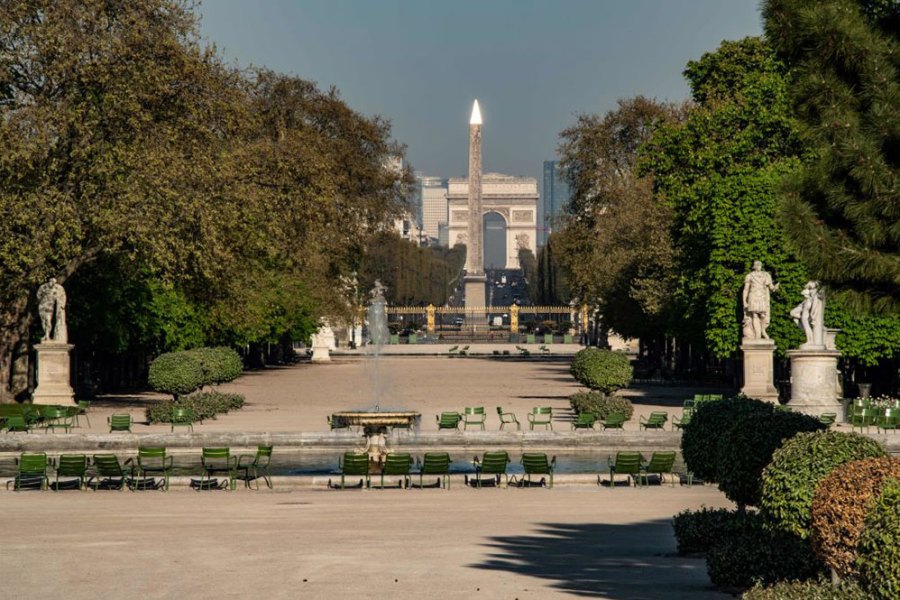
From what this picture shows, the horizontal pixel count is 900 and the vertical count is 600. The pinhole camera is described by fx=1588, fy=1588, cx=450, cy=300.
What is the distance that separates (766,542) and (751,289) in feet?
85.8

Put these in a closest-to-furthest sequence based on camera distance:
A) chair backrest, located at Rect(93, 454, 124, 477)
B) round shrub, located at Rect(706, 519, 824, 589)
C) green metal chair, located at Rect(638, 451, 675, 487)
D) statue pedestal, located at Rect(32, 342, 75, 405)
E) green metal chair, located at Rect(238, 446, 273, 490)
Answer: round shrub, located at Rect(706, 519, 824, 589) < chair backrest, located at Rect(93, 454, 124, 477) < green metal chair, located at Rect(638, 451, 675, 487) < green metal chair, located at Rect(238, 446, 273, 490) < statue pedestal, located at Rect(32, 342, 75, 405)

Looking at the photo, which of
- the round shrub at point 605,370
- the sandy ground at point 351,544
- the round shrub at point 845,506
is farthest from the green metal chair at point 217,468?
the round shrub at point 845,506

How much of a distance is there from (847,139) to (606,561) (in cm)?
594

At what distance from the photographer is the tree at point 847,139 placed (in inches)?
477

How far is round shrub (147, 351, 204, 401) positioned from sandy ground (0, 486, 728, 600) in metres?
14.7

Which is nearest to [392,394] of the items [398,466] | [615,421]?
[615,421]

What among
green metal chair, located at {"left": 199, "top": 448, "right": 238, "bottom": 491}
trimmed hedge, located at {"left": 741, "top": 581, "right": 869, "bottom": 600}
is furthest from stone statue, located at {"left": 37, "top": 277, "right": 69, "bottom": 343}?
trimmed hedge, located at {"left": 741, "top": 581, "right": 869, "bottom": 600}

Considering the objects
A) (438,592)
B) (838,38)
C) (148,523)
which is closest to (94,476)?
(148,523)

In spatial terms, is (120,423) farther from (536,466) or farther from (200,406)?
(536,466)

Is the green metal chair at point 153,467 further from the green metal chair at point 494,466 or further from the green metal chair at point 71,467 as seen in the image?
the green metal chair at point 494,466

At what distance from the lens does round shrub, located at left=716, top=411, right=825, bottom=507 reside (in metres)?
14.5

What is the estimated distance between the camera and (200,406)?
37594 millimetres

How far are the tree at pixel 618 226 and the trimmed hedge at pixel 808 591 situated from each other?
40288 mm

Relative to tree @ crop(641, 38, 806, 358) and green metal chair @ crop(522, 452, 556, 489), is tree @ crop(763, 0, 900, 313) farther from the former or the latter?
tree @ crop(641, 38, 806, 358)
